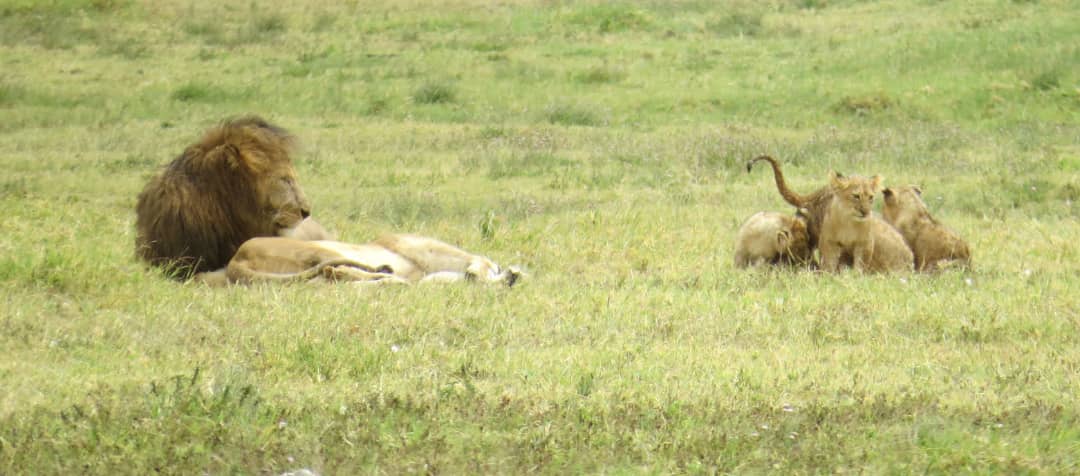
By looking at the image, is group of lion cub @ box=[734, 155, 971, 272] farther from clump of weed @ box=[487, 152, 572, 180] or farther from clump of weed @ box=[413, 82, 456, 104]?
clump of weed @ box=[413, 82, 456, 104]

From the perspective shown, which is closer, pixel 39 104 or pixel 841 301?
pixel 841 301

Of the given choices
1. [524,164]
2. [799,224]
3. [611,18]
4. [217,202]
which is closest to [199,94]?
[524,164]

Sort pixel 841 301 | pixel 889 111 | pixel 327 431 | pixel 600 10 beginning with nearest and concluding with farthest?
pixel 327 431 < pixel 841 301 < pixel 889 111 < pixel 600 10

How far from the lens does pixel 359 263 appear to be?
856 centimetres

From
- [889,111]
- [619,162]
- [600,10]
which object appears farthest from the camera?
[600,10]

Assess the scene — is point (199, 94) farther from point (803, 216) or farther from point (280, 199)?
point (803, 216)

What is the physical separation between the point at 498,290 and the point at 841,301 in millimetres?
1797

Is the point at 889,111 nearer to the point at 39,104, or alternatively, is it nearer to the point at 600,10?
the point at 600,10

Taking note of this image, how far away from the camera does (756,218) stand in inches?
377

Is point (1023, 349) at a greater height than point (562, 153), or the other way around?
point (1023, 349)

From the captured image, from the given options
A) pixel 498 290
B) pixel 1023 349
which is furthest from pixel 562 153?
pixel 1023 349

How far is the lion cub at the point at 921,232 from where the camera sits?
938 centimetres

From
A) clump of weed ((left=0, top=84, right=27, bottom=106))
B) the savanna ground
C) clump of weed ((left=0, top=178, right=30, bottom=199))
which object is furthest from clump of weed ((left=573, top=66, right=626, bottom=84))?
clump of weed ((left=0, top=178, right=30, bottom=199))

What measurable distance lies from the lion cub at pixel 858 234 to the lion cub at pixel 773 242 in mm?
226
